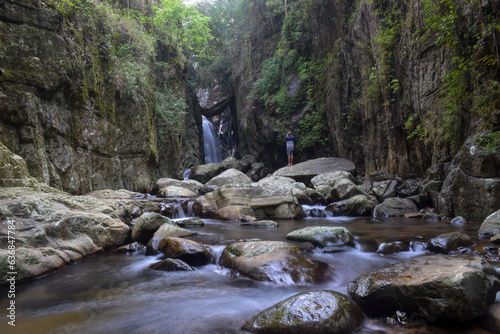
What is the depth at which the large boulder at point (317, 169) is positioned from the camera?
12.7m

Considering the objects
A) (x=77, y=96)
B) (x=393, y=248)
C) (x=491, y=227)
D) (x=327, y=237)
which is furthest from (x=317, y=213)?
(x=77, y=96)

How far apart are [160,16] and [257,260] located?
17.2 meters

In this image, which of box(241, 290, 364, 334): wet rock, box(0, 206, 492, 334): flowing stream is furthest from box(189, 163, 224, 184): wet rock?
box(241, 290, 364, 334): wet rock

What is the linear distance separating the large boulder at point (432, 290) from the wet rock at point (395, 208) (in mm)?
4876

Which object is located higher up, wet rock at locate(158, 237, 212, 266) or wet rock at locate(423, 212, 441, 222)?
wet rock at locate(158, 237, 212, 266)

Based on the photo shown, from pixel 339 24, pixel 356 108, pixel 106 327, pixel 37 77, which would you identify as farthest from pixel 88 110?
pixel 339 24

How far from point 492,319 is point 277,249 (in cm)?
217

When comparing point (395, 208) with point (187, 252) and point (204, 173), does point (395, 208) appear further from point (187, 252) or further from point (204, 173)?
point (204, 173)

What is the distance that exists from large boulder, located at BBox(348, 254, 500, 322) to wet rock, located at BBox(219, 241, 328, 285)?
65 cm

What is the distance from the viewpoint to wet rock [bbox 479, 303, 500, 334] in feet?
7.20

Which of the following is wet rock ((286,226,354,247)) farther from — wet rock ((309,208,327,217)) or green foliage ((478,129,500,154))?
wet rock ((309,208,327,217))

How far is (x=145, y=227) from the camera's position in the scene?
523cm

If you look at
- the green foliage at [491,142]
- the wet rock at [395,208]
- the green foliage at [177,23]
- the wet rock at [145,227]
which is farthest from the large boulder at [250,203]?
the green foliage at [177,23]

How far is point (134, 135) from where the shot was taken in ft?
39.4
